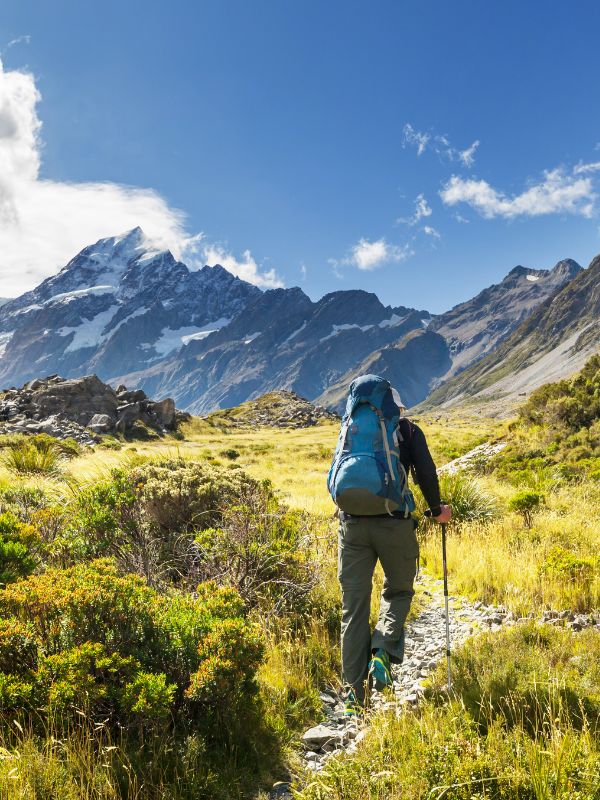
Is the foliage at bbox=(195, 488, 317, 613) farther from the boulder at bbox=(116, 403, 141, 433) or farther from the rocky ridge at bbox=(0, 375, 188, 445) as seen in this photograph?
the boulder at bbox=(116, 403, 141, 433)

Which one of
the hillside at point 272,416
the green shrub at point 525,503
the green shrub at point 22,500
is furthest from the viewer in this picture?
the hillside at point 272,416

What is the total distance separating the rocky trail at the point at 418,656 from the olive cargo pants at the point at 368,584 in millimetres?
283

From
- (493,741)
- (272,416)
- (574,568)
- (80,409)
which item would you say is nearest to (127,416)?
(80,409)

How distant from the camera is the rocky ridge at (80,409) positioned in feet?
120

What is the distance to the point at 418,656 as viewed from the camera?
16.6 ft

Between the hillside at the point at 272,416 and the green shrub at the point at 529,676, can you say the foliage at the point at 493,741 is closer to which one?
the green shrub at the point at 529,676

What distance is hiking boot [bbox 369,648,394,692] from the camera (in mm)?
4180

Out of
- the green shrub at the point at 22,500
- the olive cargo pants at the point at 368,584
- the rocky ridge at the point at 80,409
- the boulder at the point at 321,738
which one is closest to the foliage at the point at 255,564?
the olive cargo pants at the point at 368,584

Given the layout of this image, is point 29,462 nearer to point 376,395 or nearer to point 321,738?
point 376,395

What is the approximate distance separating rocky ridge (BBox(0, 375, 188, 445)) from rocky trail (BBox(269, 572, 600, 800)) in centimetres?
3173

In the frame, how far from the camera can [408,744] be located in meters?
3.19

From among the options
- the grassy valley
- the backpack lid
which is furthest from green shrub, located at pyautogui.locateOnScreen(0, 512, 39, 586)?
the backpack lid

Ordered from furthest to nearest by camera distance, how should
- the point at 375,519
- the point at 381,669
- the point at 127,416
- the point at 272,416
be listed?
1. the point at 272,416
2. the point at 127,416
3. the point at 375,519
4. the point at 381,669

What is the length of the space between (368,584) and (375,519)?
1.98 feet
